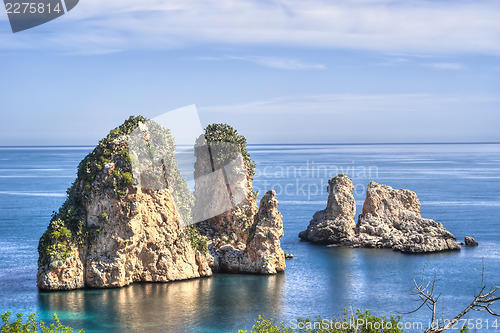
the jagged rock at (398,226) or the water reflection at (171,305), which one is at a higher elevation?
the jagged rock at (398,226)

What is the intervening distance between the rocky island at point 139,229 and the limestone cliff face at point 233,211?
0.10 meters

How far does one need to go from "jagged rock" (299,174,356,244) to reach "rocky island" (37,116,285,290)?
17.5m

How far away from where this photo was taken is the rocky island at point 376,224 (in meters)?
76.1

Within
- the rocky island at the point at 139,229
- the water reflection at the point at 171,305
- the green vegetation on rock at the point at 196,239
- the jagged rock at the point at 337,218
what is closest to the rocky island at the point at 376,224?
the jagged rock at the point at 337,218

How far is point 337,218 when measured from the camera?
79438mm

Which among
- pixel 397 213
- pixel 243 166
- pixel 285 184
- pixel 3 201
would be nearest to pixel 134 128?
pixel 243 166

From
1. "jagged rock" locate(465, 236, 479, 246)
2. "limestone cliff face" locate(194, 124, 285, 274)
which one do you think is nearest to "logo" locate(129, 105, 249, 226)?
"limestone cliff face" locate(194, 124, 285, 274)

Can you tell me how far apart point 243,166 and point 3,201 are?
243 ft

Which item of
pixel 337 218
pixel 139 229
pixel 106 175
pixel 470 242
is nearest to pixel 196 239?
pixel 139 229

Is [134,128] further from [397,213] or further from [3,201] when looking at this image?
[3,201]

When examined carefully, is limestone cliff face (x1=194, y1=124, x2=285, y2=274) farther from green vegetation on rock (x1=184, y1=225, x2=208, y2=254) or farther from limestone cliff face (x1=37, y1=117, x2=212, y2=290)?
limestone cliff face (x1=37, y1=117, x2=212, y2=290)

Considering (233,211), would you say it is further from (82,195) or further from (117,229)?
(82,195)

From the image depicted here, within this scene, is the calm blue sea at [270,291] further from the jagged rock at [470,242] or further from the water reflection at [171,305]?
the jagged rock at [470,242]

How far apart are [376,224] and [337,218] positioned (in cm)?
477
